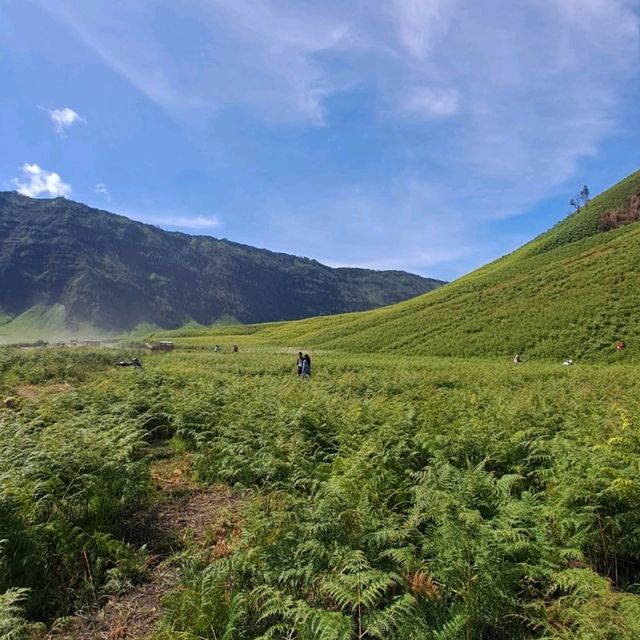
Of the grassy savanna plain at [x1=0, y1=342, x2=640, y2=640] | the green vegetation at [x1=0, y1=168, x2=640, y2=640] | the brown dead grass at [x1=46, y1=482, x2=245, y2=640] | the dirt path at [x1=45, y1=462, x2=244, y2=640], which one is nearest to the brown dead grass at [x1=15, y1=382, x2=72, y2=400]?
the green vegetation at [x1=0, y1=168, x2=640, y2=640]

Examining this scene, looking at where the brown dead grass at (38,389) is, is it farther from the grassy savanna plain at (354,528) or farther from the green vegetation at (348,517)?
the grassy savanna plain at (354,528)

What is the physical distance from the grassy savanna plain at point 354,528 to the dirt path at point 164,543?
170 millimetres

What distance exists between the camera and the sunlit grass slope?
3994cm

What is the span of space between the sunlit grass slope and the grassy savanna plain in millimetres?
31808

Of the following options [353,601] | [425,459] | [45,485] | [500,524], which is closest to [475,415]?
[425,459]

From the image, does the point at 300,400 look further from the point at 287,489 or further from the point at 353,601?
the point at 353,601

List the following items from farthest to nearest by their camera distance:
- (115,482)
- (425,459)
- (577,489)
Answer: (425,459), (115,482), (577,489)

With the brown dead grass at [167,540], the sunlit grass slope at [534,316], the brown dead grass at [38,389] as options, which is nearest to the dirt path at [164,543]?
the brown dead grass at [167,540]

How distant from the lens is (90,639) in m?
4.94

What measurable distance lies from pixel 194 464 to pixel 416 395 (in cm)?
1073

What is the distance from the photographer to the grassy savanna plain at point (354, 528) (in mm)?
4590

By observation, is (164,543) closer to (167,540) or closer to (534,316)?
(167,540)

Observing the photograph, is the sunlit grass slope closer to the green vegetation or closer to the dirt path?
the green vegetation

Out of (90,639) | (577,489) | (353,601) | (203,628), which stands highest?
(577,489)
